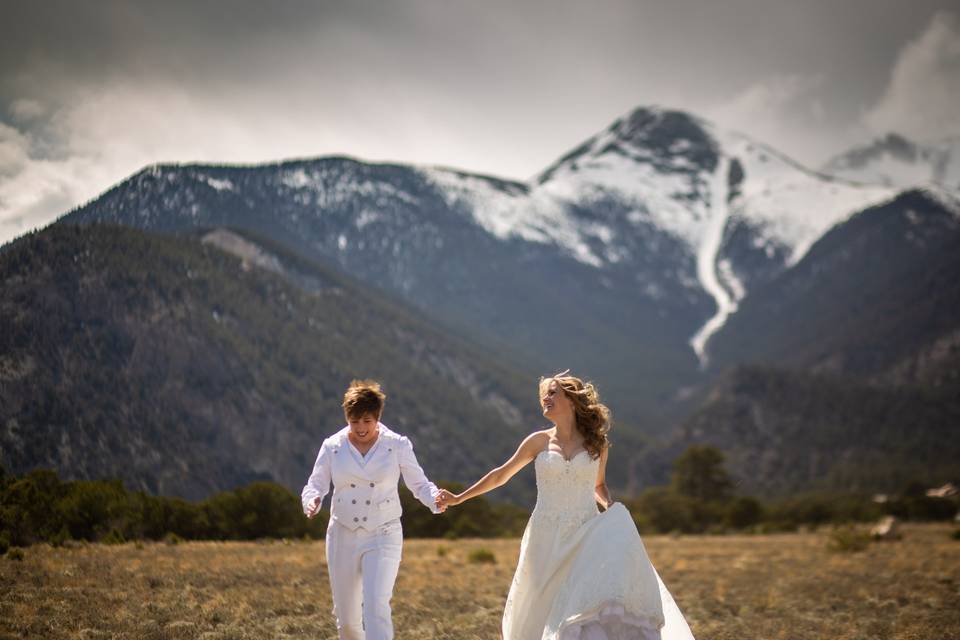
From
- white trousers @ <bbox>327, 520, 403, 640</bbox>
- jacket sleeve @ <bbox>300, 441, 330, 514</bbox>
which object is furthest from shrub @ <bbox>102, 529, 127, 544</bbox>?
white trousers @ <bbox>327, 520, 403, 640</bbox>

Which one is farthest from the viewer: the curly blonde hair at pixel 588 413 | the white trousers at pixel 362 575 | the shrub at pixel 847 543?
the shrub at pixel 847 543

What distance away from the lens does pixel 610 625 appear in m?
8.82

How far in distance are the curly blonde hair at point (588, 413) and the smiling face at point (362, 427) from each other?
2.08 meters

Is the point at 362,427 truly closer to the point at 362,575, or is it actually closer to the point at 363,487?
the point at 363,487

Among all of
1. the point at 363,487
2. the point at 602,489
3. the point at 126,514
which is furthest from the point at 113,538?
the point at 602,489

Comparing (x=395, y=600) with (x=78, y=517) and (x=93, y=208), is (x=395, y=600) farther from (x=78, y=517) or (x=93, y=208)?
(x=93, y=208)

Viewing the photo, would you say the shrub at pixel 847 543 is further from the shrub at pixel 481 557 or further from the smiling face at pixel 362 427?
the smiling face at pixel 362 427

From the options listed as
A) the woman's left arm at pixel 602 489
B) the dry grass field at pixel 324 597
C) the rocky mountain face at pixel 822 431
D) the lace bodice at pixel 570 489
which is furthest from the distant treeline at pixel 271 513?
the rocky mountain face at pixel 822 431

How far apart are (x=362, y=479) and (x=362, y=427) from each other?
50 cm

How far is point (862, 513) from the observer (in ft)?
250

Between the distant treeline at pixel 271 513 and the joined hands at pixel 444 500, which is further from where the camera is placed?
the distant treeline at pixel 271 513

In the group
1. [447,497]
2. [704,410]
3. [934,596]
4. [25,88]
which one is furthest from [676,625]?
[704,410]

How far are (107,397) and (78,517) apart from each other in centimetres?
1227

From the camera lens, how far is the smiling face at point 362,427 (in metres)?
8.51
